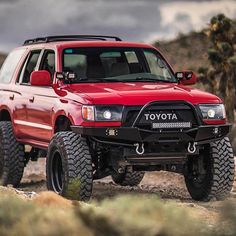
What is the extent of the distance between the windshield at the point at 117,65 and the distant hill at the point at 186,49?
53.8 meters

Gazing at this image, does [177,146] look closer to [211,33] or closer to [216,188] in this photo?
[216,188]

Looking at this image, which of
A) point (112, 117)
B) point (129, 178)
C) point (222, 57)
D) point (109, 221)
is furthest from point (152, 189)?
point (222, 57)

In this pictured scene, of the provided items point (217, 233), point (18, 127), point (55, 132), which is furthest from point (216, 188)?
point (217, 233)

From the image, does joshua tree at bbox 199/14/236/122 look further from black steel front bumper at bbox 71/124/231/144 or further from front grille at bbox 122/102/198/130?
front grille at bbox 122/102/198/130

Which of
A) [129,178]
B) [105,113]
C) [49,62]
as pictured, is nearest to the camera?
[105,113]

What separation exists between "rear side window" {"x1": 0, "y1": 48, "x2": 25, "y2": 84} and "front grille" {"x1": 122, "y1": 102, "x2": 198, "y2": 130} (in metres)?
4.12

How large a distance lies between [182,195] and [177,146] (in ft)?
7.57

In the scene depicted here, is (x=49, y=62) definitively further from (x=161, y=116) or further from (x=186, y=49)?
(x=186, y=49)

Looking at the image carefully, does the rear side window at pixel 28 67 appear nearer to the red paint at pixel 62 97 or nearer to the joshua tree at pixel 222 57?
the red paint at pixel 62 97

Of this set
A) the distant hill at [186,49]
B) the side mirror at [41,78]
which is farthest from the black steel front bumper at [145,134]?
the distant hill at [186,49]

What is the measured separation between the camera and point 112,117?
11273mm

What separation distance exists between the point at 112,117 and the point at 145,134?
0.46 m

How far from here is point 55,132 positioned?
41.2 feet

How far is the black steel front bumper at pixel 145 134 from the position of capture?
11.2 m
